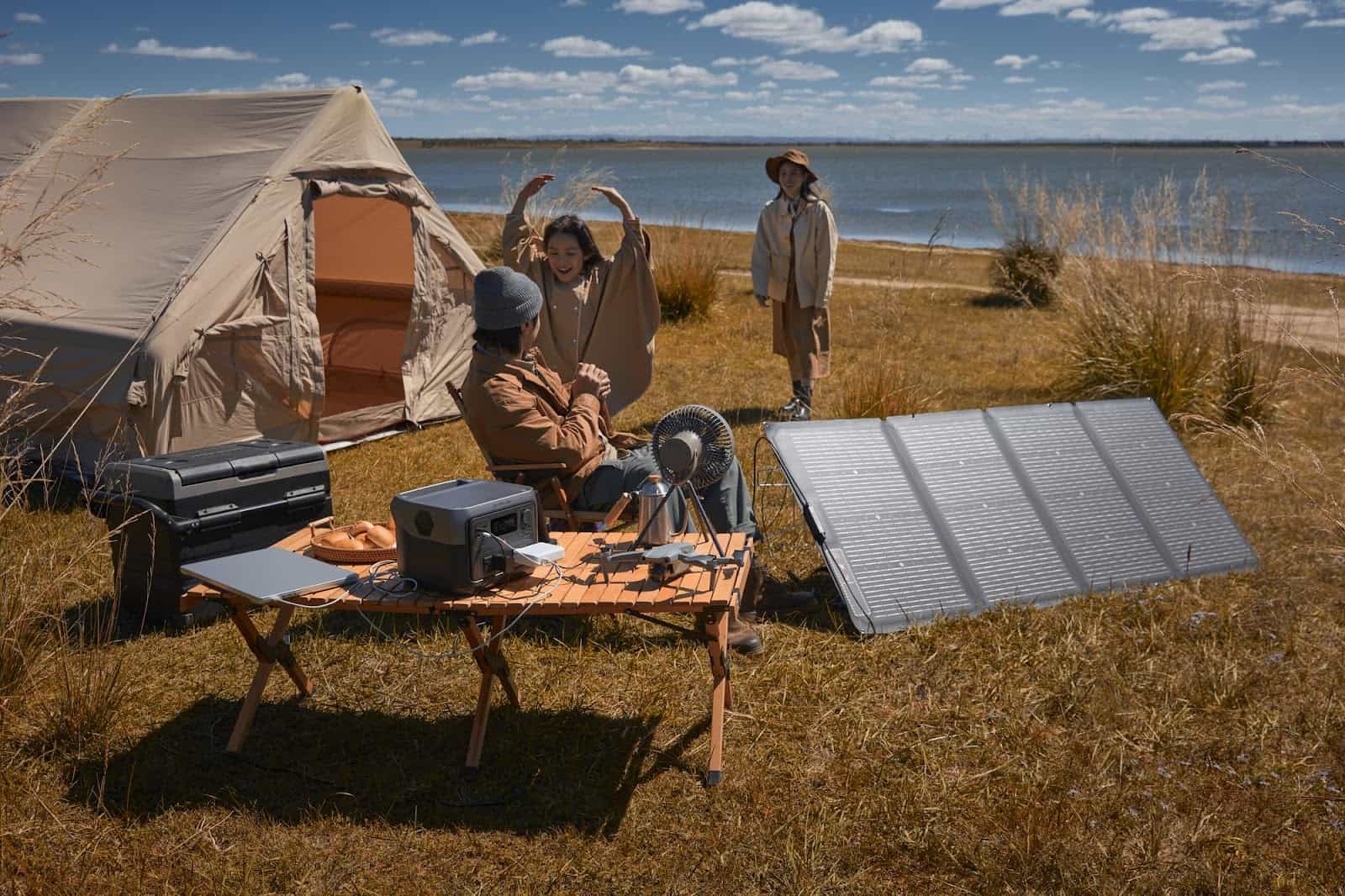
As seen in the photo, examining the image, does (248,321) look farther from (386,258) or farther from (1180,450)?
(1180,450)

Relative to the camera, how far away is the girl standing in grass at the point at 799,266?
7270 mm

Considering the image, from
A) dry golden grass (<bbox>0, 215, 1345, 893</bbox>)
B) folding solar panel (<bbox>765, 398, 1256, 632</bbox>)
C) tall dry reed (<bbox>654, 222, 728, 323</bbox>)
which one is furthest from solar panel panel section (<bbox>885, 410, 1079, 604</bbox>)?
tall dry reed (<bbox>654, 222, 728, 323</bbox>)

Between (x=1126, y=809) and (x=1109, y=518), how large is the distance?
1.92 m

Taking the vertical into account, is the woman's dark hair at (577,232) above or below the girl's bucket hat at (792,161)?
below

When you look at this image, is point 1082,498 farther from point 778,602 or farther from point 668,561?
point 668,561

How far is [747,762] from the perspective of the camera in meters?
3.32

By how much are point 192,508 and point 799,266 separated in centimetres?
438

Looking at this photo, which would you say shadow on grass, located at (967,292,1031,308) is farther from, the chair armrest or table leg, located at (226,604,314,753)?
table leg, located at (226,604,314,753)

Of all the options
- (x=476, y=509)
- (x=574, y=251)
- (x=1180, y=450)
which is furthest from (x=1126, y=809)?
(x=574, y=251)

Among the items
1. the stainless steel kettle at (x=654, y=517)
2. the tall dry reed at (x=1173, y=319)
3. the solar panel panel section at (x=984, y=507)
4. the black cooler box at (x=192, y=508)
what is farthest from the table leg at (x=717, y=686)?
the tall dry reed at (x=1173, y=319)

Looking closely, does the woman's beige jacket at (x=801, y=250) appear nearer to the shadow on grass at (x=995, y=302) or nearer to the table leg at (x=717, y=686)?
the table leg at (x=717, y=686)

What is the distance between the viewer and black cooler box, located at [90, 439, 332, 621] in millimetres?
4020

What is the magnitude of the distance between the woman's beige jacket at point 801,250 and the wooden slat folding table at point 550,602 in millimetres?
4009

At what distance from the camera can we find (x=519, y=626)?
14.0ft
